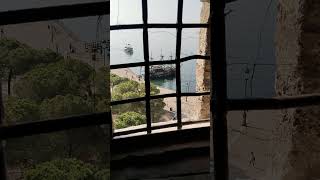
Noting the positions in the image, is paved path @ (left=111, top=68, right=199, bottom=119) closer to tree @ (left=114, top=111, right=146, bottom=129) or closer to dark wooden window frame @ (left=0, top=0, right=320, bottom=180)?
tree @ (left=114, top=111, right=146, bottom=129)

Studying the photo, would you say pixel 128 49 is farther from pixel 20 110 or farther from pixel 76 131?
pixel 20 110

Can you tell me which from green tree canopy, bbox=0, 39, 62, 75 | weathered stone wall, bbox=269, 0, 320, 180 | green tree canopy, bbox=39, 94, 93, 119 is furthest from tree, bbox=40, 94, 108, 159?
weathered stone wall, bbox=269, 0, 320, 180

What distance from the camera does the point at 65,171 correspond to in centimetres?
116

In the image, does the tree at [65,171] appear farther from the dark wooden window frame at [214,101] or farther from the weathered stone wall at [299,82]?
the weathered stone wall at [299,82]

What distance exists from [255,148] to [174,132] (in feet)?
1.96

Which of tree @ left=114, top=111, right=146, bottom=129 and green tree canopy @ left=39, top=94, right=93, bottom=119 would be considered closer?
green tree canopy @ left=39, top=94, right=93, bottom=119

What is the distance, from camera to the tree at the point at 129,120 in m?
2.02

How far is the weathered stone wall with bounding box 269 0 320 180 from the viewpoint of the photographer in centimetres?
136

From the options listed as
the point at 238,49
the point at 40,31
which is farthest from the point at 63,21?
the point at 238,49

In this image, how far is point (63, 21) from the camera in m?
1.01

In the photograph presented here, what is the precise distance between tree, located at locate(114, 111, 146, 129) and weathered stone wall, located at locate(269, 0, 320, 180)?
30.2 inches

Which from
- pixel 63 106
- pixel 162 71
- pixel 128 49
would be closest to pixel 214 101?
pixel 63 106

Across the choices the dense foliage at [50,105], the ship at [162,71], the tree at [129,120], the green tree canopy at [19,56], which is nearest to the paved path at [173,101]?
the ship at [162,71]

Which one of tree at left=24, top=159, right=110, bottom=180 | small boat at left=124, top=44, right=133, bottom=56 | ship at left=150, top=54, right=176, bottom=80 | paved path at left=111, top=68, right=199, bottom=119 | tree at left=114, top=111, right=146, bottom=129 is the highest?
small boat at left=124, top=44, right=133, bottom=56
